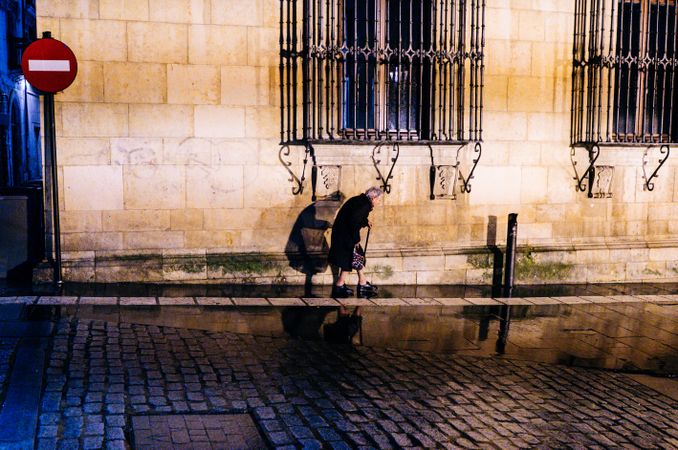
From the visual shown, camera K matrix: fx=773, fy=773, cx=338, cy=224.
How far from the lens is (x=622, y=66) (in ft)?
38.7

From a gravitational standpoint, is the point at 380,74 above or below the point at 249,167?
above

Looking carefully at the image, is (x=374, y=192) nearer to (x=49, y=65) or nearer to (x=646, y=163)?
(x=49, y=65)

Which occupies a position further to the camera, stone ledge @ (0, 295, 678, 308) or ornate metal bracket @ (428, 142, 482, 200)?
ornate metal bracket @ (428, 142, 482, 200)

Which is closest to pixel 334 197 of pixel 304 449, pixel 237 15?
pixel 237 15

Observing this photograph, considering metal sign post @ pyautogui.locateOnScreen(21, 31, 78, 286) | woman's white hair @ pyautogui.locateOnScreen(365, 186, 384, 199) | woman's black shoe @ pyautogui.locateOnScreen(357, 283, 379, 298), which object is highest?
metal sign post @ pyautogui.locateOnScreen(21, 31, 78, 286)

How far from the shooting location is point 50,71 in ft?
29.7

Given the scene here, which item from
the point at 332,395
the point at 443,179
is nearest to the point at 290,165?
the point at 443,179

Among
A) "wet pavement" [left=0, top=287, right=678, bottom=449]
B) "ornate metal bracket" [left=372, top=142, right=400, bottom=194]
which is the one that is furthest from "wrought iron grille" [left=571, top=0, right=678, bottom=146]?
"wet pavement" [left=0, top=287, right=678, bottom=449]

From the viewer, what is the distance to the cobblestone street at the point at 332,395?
502 centimetres

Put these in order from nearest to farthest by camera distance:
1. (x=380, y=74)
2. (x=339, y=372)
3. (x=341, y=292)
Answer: (x=339, y=372)
(x=341, y=292)
(x=380, y=74)

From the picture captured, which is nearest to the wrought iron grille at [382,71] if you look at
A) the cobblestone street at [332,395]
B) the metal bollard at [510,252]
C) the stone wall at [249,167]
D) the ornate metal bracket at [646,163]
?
the stone wall at [249,167]

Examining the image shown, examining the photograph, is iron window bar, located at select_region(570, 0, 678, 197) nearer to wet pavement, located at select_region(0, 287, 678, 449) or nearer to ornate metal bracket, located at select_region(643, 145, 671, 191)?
ornate metal bracket, located at select_region(643, 145, 671, 191)

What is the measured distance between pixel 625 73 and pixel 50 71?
8289 mm

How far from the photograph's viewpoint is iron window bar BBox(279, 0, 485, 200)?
10328 mm
